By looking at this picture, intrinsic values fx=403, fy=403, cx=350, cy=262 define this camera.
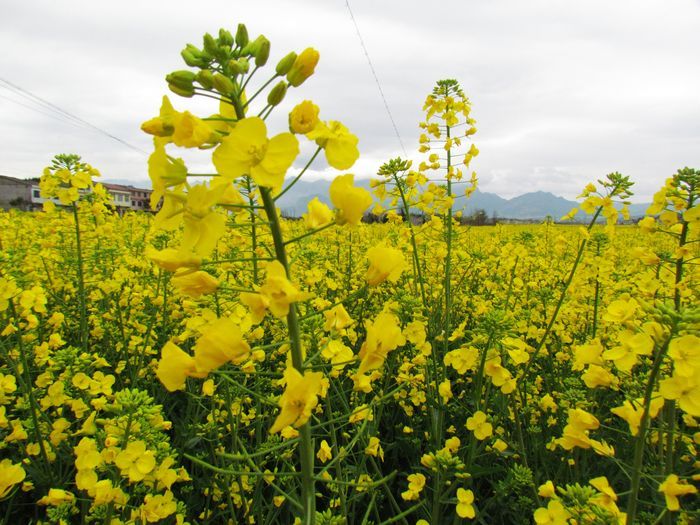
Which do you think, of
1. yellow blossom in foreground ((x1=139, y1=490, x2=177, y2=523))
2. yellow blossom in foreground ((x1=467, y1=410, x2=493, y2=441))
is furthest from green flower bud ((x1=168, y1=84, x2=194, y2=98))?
yellow blossom in foreground ((x1=467, y1=410, x2=493, y2=441))

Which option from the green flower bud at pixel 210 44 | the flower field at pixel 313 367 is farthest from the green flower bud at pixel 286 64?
the green flower bud at pixel 210 44

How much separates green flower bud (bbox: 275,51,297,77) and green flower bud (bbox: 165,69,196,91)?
10.3 inches

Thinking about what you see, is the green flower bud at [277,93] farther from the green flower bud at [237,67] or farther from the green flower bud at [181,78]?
the green flower bud at [181,78]

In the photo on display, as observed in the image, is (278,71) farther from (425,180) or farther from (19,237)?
(19,237)

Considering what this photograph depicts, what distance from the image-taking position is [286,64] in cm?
128

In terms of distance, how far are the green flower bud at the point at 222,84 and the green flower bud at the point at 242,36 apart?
0.22 metres

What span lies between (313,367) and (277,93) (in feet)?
2.87

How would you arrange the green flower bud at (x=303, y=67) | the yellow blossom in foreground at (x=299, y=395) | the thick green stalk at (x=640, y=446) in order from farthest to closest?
the thick green stalk at (x=640, y=446)
the green flower bud at (x=303, y=67)
the yellow blossom in foreground at (x=299, y=395)

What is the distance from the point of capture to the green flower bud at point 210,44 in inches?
49.4

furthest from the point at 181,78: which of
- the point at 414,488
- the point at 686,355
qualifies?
the point at 414,488

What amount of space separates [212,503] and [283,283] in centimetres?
283

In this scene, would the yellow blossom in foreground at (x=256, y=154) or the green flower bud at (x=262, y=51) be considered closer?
the yellow blossom in foreground at (x=256, y=154)

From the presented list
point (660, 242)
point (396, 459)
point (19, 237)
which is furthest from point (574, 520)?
point (660, 242)

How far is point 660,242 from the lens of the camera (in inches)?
478
